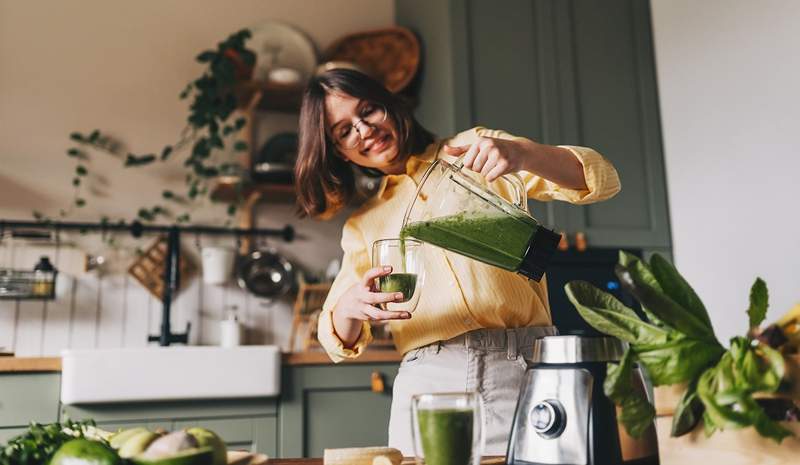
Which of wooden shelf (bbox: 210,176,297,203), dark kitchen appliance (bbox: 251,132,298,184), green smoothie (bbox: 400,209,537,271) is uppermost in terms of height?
dark kitchen appliance (bbox: 251,132,298,184)

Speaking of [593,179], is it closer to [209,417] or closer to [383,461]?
[383,461]

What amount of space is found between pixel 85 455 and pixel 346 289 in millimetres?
770

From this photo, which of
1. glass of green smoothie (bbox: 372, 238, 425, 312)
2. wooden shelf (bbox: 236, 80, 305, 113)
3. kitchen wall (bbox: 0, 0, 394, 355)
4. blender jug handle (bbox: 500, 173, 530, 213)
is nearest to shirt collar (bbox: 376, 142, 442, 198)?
blender jug handle (bbox: 500, 173, 530, 213)

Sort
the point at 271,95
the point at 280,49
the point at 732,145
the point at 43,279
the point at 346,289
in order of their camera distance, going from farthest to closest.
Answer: the point at 280,49
the point at 271,95
the point at 43,279
the point at 732,145
the point at 346,289

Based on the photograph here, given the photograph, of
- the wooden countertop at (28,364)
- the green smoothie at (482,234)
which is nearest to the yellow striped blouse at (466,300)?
the green smoothie at (482,234)

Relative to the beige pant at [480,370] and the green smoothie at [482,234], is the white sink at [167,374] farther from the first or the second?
the green smoothie at [482,234]

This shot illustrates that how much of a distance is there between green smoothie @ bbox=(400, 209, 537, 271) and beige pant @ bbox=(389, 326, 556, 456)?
0.36 meters

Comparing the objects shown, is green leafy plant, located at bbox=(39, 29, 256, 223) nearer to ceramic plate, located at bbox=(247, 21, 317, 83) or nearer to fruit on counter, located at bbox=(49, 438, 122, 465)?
ceramic plate, located at bbox=(247, 21, 317, 83)

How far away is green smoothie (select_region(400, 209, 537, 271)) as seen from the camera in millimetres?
1016

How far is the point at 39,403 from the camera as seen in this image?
1.99m

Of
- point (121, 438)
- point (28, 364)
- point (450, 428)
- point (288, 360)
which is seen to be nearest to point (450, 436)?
point (450, 428)

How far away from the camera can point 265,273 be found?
273 centimetres

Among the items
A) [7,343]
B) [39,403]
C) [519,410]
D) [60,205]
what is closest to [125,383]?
[39,403]

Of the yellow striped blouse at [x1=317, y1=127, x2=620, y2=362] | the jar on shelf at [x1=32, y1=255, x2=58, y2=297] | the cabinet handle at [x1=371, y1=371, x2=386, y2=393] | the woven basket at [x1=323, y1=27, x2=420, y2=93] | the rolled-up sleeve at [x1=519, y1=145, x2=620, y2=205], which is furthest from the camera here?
the woven basket at [x1=323, y1=27, x2=420, y2=93]
